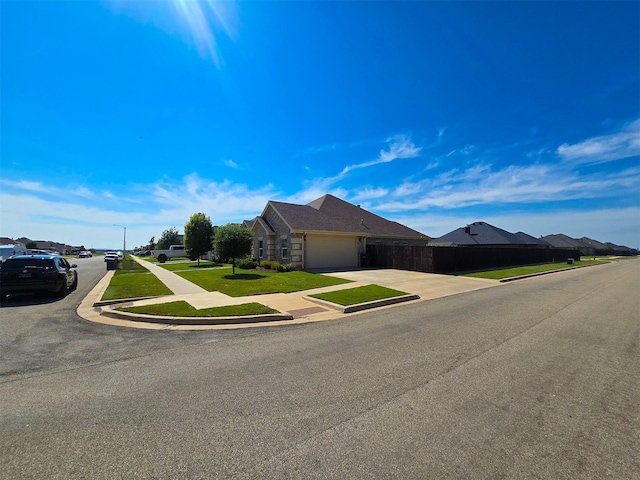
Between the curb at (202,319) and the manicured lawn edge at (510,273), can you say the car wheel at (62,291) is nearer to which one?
the curb at (202,319)

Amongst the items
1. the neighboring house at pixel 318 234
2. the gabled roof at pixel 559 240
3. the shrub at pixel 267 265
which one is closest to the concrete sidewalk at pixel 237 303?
the shrub at pixel 267 265

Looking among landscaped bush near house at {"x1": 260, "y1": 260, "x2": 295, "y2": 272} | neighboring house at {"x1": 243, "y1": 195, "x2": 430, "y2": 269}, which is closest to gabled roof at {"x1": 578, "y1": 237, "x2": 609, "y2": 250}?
neighboring house at {"x1": 243, "y1": 195, "x2": 430, "y2": 269}

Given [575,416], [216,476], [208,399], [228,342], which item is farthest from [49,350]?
[575,416]

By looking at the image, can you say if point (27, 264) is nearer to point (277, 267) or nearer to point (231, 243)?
point (231, 243)

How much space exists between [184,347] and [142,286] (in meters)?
9.44

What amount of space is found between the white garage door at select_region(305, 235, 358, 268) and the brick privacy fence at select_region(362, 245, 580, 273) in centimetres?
141

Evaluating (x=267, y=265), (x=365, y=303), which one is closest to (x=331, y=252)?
(x=267, y=265)

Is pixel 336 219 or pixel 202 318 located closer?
pixel 202 318

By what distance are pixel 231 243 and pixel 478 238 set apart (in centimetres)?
4278

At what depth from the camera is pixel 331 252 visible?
80.4ft

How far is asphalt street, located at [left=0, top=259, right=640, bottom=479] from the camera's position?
2.74m

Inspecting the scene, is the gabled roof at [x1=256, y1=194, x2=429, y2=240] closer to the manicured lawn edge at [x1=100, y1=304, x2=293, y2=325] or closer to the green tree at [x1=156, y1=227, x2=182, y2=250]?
the manicured lawn edge at [x1=100, y1=304, x2=293, y2=325]

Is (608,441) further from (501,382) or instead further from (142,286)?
(142,286)

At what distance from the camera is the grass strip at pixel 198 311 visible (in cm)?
842
